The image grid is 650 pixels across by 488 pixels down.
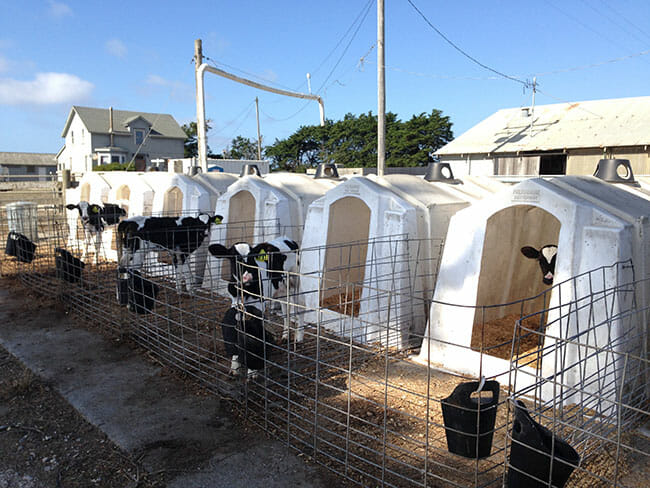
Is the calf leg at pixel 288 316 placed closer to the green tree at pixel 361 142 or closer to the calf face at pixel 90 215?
the calf face at pixel 90 215

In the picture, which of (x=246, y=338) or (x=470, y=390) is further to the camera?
(x=246, y=338)

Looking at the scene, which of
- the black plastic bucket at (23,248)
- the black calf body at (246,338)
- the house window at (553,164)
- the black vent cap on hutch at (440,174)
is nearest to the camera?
the black calf body at (246,338)

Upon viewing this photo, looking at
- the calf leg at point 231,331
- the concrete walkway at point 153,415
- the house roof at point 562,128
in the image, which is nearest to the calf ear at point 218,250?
the calf leg at point 231,331

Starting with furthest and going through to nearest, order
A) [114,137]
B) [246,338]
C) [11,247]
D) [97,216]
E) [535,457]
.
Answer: [114,137]
[97,216]
[11,247]
[246,338]
[535,457]

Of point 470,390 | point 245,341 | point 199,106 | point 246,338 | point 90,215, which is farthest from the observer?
point 199,106

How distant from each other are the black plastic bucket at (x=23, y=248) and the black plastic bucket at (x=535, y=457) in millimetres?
9976

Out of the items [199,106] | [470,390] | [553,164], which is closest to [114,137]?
[199,106]

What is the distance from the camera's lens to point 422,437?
439 centimetres

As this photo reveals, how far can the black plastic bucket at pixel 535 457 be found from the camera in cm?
271

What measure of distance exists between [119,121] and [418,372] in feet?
136

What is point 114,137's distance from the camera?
131ft

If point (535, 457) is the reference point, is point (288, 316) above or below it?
above

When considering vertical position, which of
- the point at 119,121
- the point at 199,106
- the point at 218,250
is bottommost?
the point at 218,250

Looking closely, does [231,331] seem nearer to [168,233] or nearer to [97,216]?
[168,233]
